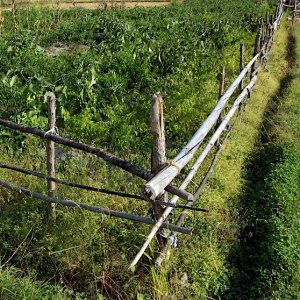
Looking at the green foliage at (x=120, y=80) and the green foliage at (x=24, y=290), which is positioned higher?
the green foliage at (x=120, y=80)

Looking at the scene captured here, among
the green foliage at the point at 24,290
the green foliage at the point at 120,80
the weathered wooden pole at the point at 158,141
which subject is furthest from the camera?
the green foliage at the point at 120,80

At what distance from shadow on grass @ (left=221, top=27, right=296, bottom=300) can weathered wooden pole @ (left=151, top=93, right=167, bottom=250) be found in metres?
1.26

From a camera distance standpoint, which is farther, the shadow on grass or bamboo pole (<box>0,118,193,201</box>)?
the shadow on grass

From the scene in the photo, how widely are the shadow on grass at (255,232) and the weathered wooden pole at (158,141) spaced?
126 cm

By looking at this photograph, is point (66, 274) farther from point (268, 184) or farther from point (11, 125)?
point (268, 184)

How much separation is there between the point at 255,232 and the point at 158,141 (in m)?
2.47

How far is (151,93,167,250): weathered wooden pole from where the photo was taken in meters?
3.46

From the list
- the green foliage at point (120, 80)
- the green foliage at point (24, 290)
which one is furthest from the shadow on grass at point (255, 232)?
the green foliage at point (24, 290)

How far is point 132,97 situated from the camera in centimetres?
888

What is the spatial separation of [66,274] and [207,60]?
8.25 metres

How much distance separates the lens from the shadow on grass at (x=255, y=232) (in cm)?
455

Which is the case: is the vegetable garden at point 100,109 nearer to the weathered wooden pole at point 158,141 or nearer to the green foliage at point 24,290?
the green foliage at point 24,290

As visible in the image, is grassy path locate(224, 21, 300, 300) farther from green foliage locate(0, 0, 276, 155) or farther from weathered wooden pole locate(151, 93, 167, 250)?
green foliage locate(0, 0, 276, 155)

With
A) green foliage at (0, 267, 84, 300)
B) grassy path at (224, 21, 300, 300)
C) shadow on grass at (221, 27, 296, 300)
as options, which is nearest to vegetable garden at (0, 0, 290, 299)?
green foliage at (0, 267, 84, 300)
